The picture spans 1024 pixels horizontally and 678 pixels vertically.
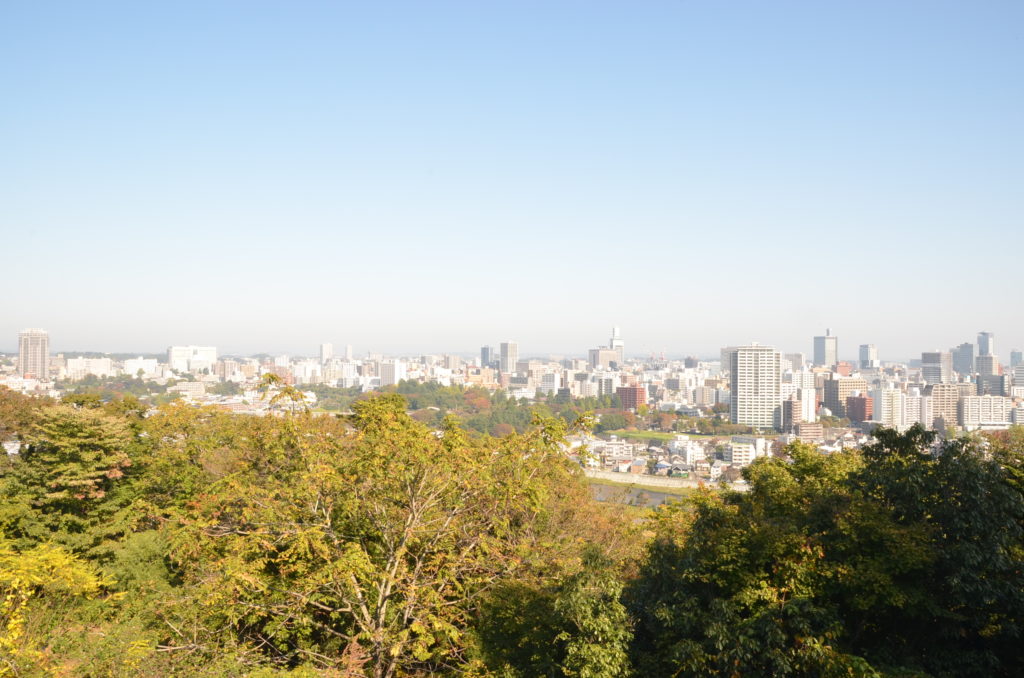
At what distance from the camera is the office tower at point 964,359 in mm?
73188

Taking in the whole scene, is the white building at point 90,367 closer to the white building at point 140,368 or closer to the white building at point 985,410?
the white building at point 140,368

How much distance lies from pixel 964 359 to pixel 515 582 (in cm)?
8399

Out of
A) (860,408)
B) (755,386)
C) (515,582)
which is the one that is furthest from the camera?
(755,386)

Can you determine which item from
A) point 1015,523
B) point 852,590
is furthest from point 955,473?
point 852,590

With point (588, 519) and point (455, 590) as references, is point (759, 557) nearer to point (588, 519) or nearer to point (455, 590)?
point (455, 590)

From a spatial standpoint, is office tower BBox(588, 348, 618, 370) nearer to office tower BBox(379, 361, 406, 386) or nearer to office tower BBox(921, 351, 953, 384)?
office tower BBox(379, 361, 406, 386)

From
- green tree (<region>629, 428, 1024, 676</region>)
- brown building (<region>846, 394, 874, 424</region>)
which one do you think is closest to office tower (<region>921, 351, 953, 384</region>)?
brown building (<region>846, 394, 874, 424</region>)

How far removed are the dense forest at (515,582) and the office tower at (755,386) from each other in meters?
47.6

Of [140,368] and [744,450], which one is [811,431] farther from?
[140,368]

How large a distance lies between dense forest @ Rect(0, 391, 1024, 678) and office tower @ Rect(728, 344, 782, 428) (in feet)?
156

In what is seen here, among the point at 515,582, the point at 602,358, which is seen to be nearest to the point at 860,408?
the point at 515,582

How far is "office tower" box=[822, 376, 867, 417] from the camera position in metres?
51.2

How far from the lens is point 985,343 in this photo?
80875mm

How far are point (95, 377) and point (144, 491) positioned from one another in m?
60.8
